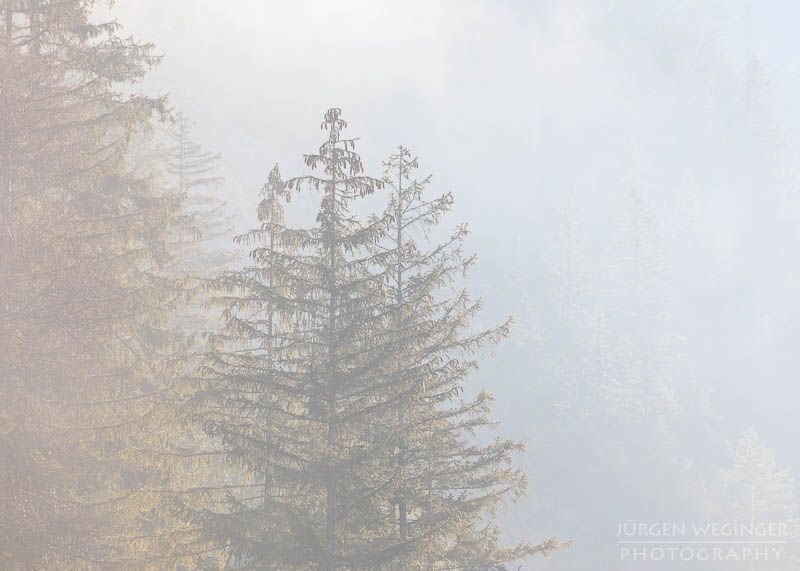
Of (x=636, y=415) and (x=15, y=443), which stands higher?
(x=636, y=415)

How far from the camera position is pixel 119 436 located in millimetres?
8805

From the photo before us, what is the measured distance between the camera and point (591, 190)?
8369 centimetres

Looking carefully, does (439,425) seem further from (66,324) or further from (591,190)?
(591,190)

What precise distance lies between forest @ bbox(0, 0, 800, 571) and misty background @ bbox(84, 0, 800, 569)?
1.37 ft

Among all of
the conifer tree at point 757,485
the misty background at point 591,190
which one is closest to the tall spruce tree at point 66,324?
the misty background at point 591,190

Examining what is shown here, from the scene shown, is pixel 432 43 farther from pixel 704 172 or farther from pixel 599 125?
pixel 704 172

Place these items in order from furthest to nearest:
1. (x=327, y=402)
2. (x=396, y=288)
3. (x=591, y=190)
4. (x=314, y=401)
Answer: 1. (x=591, y=190)
2. (x=396, y=288)
3. (x=327, y=402)
4. (x=314, y=401)

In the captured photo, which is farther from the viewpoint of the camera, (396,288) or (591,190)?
(591,190)

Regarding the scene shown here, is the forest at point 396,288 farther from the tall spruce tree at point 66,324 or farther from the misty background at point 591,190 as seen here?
the misty background at point 591,190

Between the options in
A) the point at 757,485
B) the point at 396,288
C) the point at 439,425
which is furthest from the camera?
the point at 757,485

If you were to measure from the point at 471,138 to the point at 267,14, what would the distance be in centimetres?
5216

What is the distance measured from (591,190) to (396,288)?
77973 mm

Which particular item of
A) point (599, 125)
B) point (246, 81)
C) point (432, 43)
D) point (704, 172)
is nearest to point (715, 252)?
point (704, 172)

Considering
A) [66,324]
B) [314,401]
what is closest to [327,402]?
[314,401]
